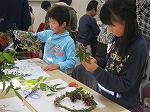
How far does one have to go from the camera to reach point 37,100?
1.31 metres

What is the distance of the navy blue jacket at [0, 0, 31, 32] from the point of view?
2488 mm

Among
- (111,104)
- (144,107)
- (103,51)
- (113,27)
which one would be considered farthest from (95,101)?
(103,51)

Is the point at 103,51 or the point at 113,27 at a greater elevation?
the point at 113,27

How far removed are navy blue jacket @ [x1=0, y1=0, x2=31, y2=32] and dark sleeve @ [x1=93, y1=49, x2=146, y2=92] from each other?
1514 mm

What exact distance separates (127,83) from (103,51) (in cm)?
244

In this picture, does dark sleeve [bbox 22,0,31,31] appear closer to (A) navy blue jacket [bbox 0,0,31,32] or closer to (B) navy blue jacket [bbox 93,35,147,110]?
(A) navy blue jacket [bbox 0,0,31,32]

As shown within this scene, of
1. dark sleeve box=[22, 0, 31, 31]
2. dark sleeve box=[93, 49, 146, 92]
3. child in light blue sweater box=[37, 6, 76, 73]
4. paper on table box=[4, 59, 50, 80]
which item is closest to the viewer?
dark sleeve box=[93, 49, 146, 92]

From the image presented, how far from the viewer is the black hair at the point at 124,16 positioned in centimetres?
136

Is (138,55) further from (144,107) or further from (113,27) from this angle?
(144,107)

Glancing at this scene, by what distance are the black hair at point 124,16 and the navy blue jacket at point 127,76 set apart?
0.12 feet

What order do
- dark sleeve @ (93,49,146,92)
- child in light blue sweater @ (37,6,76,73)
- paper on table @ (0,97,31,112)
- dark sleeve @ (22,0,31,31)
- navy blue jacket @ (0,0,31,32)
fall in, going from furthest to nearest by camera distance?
dark sleeve @ (22,0,31,31), navy blue jacket @ (0,0,31,32), child in light blue sweater @ (37,6,76,73), dark sleeve @ (93,49,146,92), paper on table @ (0,97,31,112)

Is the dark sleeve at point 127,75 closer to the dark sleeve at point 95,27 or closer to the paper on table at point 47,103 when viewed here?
the paper on table at point 47,103

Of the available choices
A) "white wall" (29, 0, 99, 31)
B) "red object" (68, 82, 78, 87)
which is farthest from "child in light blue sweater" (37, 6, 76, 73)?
"white wall" (29, 0, 99, 31)

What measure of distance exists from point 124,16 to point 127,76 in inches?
14.0
